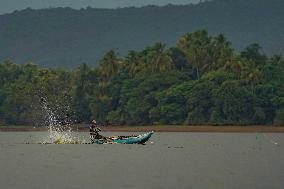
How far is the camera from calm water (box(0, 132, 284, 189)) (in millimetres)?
50516

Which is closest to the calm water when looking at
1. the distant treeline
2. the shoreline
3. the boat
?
the boat

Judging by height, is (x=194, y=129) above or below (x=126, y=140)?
above

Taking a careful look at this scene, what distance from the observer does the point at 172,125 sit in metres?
179

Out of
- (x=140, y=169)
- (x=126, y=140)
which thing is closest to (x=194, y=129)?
(x=126, y=140)

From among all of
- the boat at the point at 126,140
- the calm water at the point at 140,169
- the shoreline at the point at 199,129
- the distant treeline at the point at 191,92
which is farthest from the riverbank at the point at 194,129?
the calm water at the point at 140,169

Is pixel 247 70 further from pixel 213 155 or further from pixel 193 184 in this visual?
pixel 193 184

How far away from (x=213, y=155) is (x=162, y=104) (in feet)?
326

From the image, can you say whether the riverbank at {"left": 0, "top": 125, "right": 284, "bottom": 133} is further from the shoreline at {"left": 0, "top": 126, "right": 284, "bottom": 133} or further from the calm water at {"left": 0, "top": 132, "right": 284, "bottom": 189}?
the calm water at {"left": 0, "top": 132, "right": 284, "bottom": 189}

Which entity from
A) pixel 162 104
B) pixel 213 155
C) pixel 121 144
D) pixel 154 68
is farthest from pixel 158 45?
pixel 213 155

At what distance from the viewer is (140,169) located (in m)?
61.9

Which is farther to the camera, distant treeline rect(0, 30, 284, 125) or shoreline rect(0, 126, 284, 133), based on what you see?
distant treeline rect(0, 30, 284, 125)

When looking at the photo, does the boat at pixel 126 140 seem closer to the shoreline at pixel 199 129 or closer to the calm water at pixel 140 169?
the calm water at pixel 140 169

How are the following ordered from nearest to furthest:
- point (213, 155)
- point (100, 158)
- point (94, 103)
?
point (100, 158) → point (213, 155) → point (94, 103)

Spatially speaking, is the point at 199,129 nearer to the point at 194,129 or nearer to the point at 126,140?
the point at 194,129
